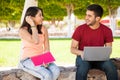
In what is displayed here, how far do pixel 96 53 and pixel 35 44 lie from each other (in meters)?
0.82

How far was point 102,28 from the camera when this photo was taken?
5.33 m

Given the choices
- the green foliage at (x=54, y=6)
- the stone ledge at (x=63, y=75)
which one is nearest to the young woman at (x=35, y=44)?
the stone ledge at (x=63, y=75)

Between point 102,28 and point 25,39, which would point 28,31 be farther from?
point 102,28

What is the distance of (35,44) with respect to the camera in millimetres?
5074

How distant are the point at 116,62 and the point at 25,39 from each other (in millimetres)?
1385

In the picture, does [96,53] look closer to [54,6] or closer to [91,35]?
[91,35]

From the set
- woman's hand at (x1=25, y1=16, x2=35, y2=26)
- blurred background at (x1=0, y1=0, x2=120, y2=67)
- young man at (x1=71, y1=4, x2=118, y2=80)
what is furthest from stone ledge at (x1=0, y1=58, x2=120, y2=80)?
blurred background at (x1=0, y1=0, x2=120, y2=67)

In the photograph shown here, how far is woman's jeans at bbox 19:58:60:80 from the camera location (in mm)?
4836

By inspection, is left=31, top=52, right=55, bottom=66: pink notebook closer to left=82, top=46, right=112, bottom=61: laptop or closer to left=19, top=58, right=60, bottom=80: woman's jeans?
left=19, top=58, right=60, bottom=80: woman's jeans

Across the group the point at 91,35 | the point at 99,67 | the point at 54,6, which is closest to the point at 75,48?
the point at 91,35

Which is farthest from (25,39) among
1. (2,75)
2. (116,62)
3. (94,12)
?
(116,62)

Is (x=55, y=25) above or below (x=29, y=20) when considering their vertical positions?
below

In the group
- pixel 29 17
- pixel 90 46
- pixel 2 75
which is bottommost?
pixel 2 75

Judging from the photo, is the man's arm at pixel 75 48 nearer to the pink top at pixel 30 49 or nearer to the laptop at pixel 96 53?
the laptop at pixel 96 53
